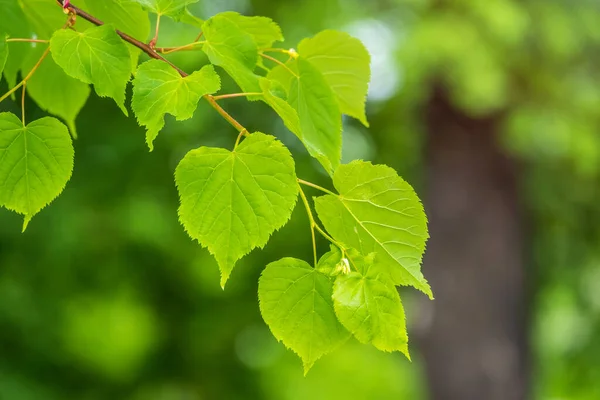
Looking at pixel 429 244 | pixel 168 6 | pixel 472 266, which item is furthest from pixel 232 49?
pixel 429 244

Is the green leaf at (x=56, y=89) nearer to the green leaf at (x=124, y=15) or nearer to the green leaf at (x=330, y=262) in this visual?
the green leaf at (x=124, y=15)

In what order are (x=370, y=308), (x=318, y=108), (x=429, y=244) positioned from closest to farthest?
1. (x=370, y=308)
2. (x=318, y=108)
3. (x=429, y=244)

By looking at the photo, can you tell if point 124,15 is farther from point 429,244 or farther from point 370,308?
point 429,244

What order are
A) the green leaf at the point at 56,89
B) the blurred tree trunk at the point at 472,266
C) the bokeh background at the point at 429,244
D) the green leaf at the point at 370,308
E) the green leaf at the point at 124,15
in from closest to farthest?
1. the green leaf at the point at 370,308
2. the green leaf at the point at 124,15
3. the green leaf at the point at 56,89
4. the bokeh background at the point at 429,244
5. the blurred tree trunk at the point at 472,266

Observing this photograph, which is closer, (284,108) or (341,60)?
(284,108)

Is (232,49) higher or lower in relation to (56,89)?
higher

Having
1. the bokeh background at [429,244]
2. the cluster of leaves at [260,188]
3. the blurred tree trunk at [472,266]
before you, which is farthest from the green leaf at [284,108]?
the blurred tree trunk at [472,266]

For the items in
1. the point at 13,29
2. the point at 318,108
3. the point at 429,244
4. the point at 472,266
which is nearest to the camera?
the point at 318,108

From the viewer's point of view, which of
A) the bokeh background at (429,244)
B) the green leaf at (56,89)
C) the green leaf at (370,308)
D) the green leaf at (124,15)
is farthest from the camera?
the bokeh background at (429,244)
